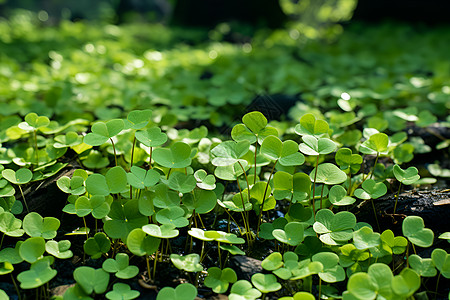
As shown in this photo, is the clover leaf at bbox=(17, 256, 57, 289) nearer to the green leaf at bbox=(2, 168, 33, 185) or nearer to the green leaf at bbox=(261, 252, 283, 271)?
the green leaf at bbox=(2, 168, 33, 185)

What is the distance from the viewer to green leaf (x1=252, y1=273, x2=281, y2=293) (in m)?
0.98

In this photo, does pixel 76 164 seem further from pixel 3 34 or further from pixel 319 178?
pixel 3 34

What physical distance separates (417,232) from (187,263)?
2.16 ft

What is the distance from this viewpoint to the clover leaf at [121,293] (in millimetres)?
971

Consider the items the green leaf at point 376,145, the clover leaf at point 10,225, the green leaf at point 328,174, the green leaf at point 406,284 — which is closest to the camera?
the green leaf at point 406,284

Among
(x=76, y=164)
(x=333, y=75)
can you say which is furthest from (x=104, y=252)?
(x=333, y=75)

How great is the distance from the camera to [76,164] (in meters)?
1.48

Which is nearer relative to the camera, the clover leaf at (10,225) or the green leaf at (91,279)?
the green leaf at (91,279)

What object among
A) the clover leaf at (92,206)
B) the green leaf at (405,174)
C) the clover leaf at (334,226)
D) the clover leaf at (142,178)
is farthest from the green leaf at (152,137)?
the green leaf at (405,174)

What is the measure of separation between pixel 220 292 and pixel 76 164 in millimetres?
807

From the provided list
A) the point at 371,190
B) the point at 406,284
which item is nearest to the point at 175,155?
the point at 371,190

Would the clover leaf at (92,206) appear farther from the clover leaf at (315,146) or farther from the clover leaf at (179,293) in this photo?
the clover leaf at (315,146)

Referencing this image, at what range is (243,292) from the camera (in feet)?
3.25

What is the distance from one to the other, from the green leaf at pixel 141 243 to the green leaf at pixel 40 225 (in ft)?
0.82
